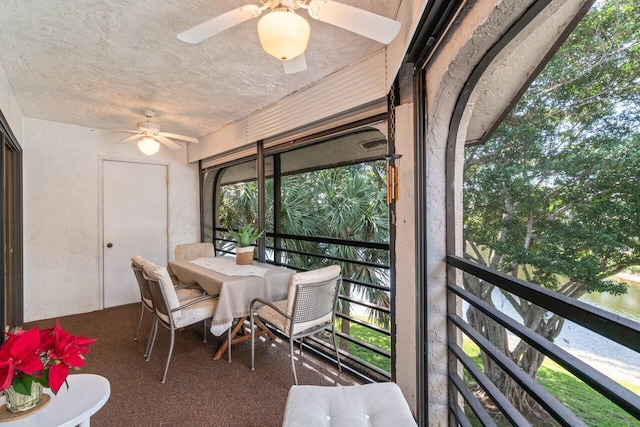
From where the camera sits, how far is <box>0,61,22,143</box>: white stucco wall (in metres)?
2.19

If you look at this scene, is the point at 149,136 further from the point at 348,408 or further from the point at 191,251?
the point at 348,408

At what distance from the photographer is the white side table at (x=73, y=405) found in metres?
1.03

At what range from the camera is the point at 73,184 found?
352cm

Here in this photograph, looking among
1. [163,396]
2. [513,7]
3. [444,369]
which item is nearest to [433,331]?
[444,369]

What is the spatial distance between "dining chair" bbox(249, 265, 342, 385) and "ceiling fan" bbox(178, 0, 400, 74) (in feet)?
4.53

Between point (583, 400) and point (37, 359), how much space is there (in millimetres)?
2049

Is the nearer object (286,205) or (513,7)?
(513,7)

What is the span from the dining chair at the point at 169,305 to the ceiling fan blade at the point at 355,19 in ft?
6.41

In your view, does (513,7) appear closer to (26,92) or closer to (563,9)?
(563,9)

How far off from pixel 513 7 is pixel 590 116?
21.0 inches

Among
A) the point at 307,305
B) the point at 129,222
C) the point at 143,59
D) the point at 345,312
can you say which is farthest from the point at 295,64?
the point at 129,222

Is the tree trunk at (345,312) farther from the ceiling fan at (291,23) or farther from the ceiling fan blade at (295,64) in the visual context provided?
the ceiling fan at (291,23)

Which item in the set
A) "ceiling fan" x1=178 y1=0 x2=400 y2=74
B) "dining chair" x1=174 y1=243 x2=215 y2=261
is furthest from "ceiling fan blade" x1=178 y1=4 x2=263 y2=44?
"dining chair" x1=174 y1=243 x2=215 y2=261

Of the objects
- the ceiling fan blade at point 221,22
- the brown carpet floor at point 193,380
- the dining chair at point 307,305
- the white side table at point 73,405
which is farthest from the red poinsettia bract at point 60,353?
the ceiling fan blade at point 221,22
